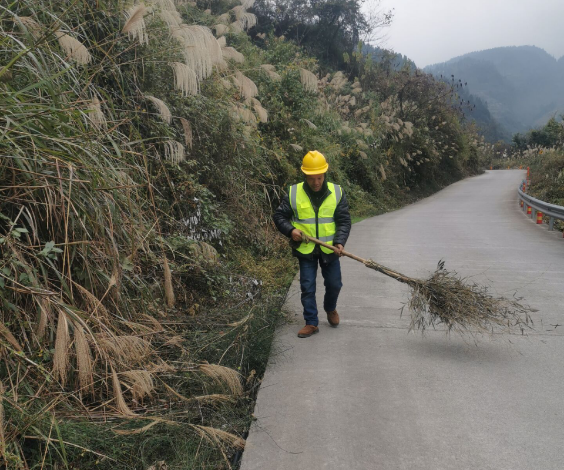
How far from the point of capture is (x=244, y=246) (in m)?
8.29

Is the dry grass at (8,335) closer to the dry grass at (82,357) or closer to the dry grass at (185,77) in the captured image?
the dry grass at (82,357)

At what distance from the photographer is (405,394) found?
13.4 feet

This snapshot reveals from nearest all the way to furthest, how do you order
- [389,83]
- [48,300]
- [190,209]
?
[48,300] → [190,209] → [389,83]

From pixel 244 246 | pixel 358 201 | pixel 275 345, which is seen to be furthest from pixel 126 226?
pixel 358 201

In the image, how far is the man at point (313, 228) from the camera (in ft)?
17.9

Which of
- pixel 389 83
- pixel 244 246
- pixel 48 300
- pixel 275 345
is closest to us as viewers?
pixel 48 300

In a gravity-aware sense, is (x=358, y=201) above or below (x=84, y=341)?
below

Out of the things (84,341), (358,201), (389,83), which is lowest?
(358,201)

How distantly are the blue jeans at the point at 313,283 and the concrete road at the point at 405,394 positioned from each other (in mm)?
264

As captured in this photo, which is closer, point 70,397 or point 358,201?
point 70,397

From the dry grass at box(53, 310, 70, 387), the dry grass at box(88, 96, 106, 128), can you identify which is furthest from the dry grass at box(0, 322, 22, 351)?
the dry grass at box(88, 96, 106, 128)

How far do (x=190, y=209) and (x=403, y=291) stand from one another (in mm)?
3070

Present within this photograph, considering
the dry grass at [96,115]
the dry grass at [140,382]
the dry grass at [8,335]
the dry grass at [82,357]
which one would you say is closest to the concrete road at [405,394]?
the dry grass at [140,382]

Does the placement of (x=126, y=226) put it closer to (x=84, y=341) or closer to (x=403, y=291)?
(x=84, y=341)
